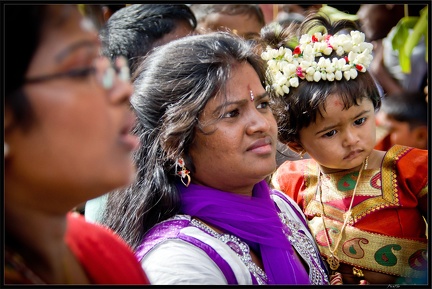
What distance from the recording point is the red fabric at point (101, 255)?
1315mm

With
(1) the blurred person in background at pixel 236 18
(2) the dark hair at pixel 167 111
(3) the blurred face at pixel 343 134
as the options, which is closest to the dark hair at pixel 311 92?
(3) the blurred face at pixel 343 134

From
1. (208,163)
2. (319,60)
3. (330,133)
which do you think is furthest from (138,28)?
(208,163)

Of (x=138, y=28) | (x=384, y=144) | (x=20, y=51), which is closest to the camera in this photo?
(x=20, y=51)

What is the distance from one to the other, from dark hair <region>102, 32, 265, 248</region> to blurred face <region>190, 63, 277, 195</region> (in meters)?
0.04

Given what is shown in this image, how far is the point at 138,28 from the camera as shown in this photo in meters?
3.10

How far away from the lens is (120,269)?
1354 mm

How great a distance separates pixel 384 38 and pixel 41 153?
419 cm

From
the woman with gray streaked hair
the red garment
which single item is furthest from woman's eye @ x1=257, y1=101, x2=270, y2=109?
the red garment

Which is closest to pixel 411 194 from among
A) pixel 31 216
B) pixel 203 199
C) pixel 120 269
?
pixel 203 199

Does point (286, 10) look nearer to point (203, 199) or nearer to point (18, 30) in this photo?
point (203, 199)

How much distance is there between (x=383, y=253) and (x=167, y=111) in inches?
41.5

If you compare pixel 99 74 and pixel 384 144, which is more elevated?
pixel 99 74

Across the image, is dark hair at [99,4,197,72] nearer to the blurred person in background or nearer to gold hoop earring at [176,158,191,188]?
the blurred person in background

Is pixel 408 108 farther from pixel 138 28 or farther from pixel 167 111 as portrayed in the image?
pixel 167 111
